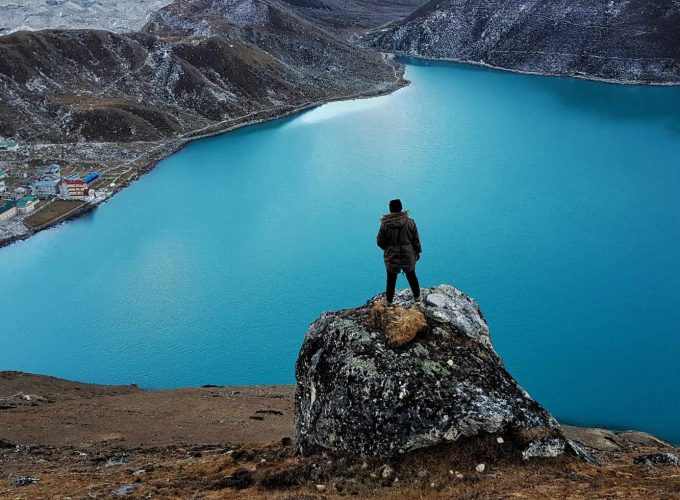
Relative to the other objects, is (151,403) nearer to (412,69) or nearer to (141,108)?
(141,108)

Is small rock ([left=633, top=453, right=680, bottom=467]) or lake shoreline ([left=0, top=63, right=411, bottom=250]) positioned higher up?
lake shoreline ([left=0, top=63, right=411, bottom=250])

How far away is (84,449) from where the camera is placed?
18469mm

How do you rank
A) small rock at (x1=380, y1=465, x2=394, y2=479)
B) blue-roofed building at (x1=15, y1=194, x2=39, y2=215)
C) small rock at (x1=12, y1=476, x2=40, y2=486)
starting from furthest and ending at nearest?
blue-roofed building at (x1=15, y1=194, x2=39, y2=215)
small rock at (x1=12, y1=476, x2=40, y2=486)
small rock at (x1=380, y1=465, x2=394, y2=479)

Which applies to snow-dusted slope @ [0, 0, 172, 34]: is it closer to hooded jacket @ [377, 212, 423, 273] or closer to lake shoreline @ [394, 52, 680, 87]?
lake shoreline @ [394, 52, 680, 87]

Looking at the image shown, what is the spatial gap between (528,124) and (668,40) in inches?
1691

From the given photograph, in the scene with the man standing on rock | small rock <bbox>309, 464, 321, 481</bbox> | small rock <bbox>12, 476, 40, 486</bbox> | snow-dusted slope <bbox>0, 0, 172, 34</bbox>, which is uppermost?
snow-dusted slope <bbox>0, 0, 172, 34</bbox>

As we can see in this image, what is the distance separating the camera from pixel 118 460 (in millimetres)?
16516

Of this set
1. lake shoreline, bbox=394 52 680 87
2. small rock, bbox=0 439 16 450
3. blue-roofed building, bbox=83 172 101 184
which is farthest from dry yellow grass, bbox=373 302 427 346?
lake shoreline, bbox=394 52 680 87

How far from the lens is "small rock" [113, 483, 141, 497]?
11.8 m

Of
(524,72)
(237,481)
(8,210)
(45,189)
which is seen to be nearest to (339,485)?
(237,481)

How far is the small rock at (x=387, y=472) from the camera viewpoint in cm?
1033

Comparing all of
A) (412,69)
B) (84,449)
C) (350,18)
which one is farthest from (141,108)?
(350,18)

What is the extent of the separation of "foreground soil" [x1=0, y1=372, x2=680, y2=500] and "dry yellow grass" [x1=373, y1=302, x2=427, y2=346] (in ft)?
7.22

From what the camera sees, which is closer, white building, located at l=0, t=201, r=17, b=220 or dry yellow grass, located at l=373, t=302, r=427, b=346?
dry yellow grass, located at l=373, t=302, r=427, b=346
